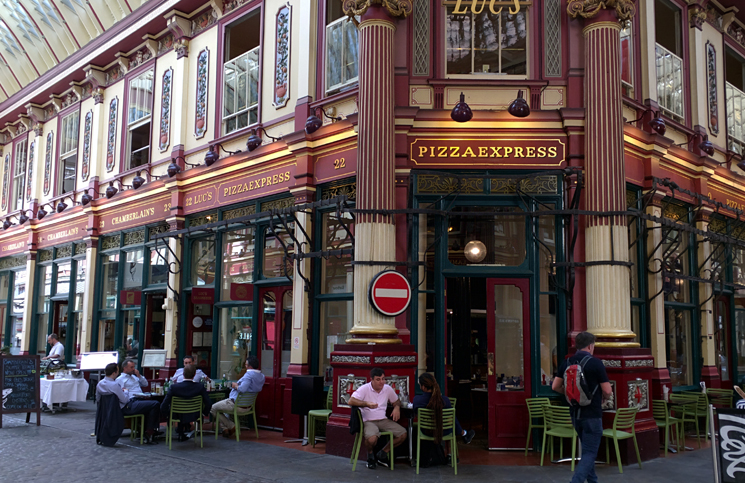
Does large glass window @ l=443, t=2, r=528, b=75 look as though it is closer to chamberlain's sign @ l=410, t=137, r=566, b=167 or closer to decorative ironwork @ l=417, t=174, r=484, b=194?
chamberlain's sign @ l=410, t=137, r=566, b=167

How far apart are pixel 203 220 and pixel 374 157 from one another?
231 inches

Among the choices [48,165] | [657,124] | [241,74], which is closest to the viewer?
[657,124]

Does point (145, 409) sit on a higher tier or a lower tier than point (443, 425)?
lower

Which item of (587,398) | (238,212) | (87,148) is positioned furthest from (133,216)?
(587,398)

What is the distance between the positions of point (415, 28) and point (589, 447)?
22.2 feet

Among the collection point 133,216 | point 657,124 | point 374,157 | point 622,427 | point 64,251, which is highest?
point 657,124

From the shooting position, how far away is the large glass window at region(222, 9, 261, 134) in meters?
13.9

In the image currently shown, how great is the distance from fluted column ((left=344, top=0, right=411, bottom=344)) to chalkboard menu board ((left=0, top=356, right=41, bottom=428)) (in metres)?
6.80

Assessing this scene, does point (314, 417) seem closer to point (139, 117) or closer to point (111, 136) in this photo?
point (139, 117)

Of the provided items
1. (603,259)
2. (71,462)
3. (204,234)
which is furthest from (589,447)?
(204,234)

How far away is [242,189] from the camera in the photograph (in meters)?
13.7

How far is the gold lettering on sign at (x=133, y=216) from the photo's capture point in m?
16.4

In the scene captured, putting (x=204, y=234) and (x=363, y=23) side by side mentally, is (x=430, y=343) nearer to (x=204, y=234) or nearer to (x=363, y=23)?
(x=363, y=23)

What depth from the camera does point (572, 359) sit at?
26.1 feet
